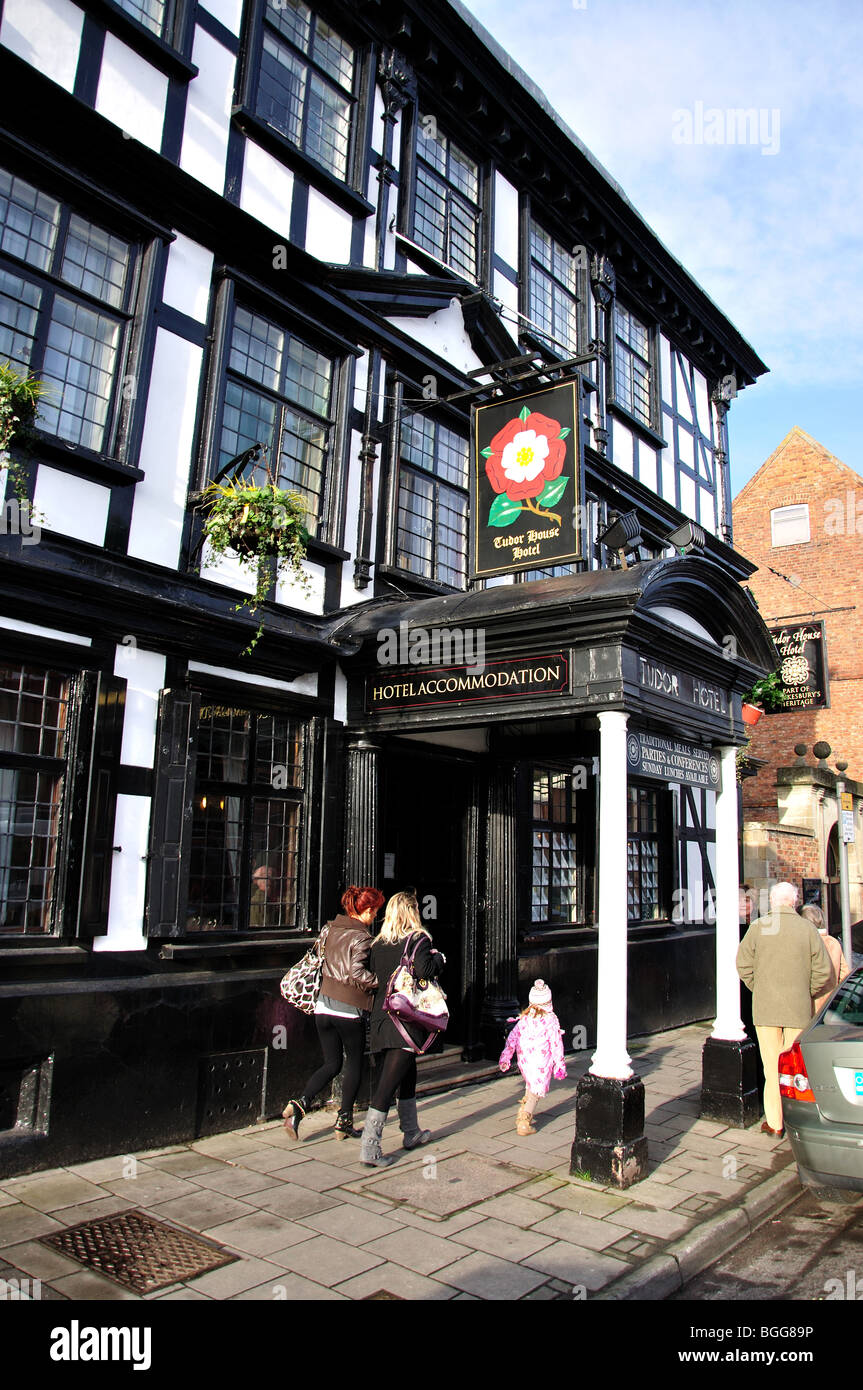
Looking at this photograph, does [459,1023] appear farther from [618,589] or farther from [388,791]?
[618,589]

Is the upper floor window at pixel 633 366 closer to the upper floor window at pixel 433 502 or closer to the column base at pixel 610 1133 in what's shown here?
the upper floor window at pixel 433 502

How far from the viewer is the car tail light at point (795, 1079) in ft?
17.7

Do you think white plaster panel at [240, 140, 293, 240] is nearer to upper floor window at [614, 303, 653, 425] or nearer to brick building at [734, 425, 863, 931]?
upper floor window at [614, 303, 653, 425]

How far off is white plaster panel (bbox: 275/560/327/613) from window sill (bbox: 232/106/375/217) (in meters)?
3.57

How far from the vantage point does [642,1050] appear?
1093 cm

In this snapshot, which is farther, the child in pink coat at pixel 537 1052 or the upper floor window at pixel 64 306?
the child in pink coat at pixel 537 1052

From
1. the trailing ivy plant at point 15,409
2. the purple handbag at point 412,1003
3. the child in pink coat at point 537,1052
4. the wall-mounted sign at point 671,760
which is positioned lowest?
the child in pink coat at point 537,1052

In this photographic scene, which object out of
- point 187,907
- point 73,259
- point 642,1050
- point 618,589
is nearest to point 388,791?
point 187,907

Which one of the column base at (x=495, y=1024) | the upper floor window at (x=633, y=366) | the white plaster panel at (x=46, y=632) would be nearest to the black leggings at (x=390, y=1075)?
the column base at (x=495, y=1024)

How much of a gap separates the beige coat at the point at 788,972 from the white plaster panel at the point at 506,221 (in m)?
8.48

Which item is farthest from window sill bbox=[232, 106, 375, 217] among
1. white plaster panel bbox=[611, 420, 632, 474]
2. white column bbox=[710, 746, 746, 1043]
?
white column bbox=[710, 746, 746, 1043]

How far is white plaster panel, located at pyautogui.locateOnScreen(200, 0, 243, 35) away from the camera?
7652mm

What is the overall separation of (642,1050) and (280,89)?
10731 millimetres
